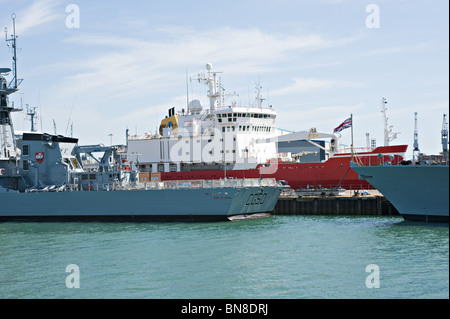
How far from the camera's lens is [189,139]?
36469 mm

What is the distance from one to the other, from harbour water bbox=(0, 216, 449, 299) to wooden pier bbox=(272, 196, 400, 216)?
596 cm

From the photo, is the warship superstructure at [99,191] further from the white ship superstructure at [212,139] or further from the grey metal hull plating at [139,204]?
the white ship superstructure at [212,139]

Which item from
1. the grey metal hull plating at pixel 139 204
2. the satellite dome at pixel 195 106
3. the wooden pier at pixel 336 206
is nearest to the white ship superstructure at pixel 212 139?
the satellite dome at pixel 195 106

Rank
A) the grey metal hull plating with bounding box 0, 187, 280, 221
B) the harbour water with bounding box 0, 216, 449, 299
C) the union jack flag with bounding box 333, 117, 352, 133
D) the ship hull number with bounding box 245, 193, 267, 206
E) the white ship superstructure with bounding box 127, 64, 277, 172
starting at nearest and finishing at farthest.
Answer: the harbour water with bounding box 0, 216, 449, 299, the grey metal hull plating with bounding box 0, 187, 280, 221, the ship hull number with bounding box 245, 193, 267, 206, the union jack flag with bounding box 333, 117, 352, 133, the white ship superstructure with bounding box 127, 64, 277, 172

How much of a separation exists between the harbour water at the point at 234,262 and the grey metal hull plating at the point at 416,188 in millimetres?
744

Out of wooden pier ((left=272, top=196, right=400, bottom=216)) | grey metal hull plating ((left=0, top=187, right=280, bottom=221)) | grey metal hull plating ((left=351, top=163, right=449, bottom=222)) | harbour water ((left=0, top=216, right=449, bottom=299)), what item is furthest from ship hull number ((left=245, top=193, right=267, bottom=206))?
grey metal hull plating ((left=351, top=163, right=449, bottom=222))

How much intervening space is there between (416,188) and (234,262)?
1099 cm

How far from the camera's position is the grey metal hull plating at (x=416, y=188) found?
2216cm

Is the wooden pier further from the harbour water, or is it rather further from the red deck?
the harbour water

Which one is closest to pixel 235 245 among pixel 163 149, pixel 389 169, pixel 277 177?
pixel 389 169

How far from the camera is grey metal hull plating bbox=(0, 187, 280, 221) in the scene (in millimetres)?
26156

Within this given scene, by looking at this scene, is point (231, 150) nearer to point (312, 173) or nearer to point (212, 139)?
point (212, 139)
